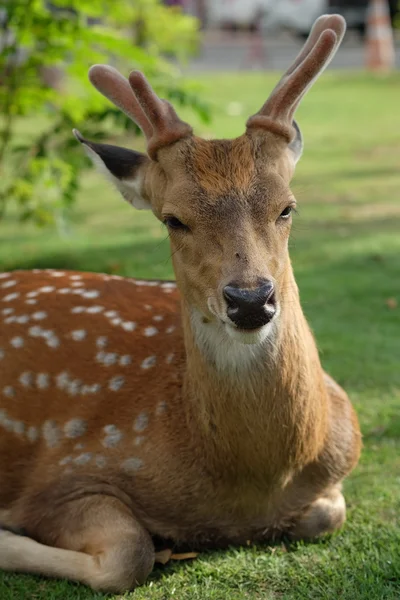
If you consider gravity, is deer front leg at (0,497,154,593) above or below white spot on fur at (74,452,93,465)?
below

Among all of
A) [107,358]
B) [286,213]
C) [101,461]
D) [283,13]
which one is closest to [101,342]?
[107,358]

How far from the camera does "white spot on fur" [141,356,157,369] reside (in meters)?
4.35

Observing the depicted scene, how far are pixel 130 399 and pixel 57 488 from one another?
0.47 meters

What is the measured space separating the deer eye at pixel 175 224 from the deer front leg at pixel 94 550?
1148 millimetres

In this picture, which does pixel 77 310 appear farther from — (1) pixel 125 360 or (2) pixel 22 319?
(1) pixel 125 360

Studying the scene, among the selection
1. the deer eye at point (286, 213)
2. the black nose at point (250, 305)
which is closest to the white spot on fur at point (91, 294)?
the deer eye at point (286, 213)

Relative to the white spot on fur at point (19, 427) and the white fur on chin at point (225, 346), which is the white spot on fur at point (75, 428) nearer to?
the white spot on fur at point (19, 427)

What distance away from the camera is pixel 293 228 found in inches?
159

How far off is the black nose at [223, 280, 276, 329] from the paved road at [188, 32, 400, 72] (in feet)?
66.0

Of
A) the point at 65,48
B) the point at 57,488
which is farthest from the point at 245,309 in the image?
the point at 65,48

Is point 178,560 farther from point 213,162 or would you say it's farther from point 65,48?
point 65,48

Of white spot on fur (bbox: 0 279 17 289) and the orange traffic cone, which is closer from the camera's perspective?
white spot on fur (bbox: 0 279 17 289)

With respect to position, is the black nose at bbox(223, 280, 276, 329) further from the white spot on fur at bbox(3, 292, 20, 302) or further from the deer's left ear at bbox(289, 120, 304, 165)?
the white spot on fur at bbox(3, 292, 20, 302)

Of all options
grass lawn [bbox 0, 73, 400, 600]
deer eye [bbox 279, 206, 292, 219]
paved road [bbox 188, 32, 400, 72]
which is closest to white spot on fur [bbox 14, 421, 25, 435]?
grass lawn [bbox 0, 73, 400, 600]
